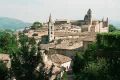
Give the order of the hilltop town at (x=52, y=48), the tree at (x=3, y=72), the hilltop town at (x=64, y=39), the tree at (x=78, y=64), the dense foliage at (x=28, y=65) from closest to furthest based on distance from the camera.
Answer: the dense foliage at (x=28, y=65), the hilltop town at (x=52, y=48), the tree at (x=3, y=72), the tree at (x=78, y=64), the hilltop town at (x=64, y=39)

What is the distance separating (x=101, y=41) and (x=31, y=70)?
29.4m

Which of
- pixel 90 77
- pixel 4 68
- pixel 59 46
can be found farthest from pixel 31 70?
pixel 59 46

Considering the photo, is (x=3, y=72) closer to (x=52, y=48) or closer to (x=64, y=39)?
(x=52, y=48)

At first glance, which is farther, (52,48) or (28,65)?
(52,48)

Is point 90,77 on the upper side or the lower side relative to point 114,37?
lower

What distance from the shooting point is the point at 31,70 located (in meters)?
21.2

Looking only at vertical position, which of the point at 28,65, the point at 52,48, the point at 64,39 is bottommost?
the point at 52,48

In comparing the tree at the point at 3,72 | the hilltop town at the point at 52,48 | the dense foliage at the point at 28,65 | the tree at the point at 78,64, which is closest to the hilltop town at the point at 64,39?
the hilltop town at the point at 52,48

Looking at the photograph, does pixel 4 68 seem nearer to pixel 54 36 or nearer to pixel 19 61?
pixel 19 61

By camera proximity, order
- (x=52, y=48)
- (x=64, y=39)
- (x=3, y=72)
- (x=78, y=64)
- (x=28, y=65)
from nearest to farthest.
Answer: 1. (x=28, y=65)
2. (x=3, y=72)
3. (x=78, y=64)
4. (x=52, y=48)
5. (x=64, y=39)

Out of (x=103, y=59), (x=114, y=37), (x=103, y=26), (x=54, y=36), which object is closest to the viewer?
(x=103, y=59)

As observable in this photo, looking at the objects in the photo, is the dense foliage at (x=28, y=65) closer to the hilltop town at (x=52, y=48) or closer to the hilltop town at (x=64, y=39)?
the hilltop town at (x=52, y=48)

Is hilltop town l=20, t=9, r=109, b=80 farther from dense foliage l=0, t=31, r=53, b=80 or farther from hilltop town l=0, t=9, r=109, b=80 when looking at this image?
dense foliage l=0, t=31, r=53, b=80

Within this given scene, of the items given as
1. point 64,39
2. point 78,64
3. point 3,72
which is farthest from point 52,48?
point 3,72
